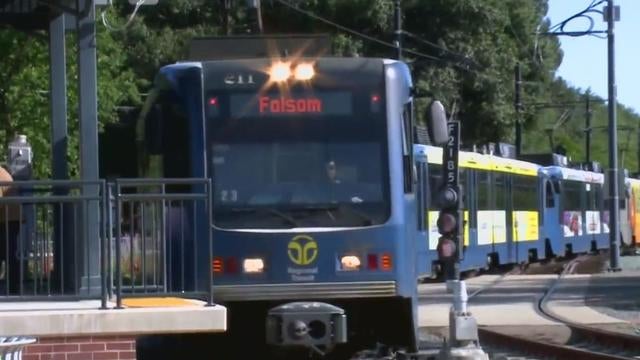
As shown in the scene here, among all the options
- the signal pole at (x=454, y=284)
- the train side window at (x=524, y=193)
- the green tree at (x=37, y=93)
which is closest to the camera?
the signal pole at (x=454, y=284)

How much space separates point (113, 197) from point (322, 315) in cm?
387

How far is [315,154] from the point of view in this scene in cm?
1522

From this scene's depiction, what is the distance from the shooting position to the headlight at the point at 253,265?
14992 millimetres

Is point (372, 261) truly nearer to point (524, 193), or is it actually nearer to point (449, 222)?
point (449, 222)

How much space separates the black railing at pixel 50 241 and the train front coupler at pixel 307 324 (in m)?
3.16

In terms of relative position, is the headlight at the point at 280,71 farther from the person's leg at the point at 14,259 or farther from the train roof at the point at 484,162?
the train roof at the point at 484,162

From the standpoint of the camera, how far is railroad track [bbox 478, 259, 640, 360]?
18.3 metres

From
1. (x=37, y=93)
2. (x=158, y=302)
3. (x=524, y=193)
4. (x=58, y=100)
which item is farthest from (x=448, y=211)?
(x=524, y=193)

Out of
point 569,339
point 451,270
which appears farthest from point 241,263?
point 569,339

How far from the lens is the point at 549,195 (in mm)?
42250

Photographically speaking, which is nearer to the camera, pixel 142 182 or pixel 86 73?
pixel 142 182

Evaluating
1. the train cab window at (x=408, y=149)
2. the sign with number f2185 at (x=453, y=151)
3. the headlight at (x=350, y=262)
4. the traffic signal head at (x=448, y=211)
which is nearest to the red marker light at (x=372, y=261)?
the headlight at (x=350, y=262)

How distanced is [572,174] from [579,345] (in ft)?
84.3

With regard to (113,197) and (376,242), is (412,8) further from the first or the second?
(113,197)
